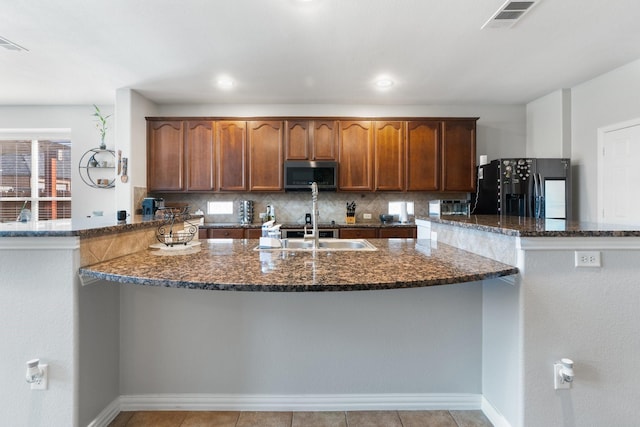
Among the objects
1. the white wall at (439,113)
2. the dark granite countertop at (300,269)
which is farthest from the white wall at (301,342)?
the white wall at (439,113)

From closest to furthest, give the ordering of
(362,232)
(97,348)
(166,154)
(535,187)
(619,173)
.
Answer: (97,348), (619,173), (535,187), (362,232), (166,154)

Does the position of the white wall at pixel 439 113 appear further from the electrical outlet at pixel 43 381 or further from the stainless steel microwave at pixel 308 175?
the electrical outlet at pixel 43 381

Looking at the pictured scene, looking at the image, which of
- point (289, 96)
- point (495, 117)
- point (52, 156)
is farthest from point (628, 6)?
point (52, 156)

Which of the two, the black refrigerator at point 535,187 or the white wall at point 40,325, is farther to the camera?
the black refrigerator at point 535,187

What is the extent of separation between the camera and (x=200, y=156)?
13.9 feet

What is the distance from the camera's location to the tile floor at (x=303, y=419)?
168cm

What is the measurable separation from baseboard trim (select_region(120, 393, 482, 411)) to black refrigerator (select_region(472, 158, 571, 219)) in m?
2.75

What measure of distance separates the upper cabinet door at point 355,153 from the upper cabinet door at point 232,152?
125cm

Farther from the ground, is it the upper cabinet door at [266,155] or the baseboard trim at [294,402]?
the upper cabinet door at [266,155]

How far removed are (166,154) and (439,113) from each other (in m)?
3.72

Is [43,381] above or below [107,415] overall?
above

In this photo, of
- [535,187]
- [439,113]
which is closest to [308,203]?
[439,113]

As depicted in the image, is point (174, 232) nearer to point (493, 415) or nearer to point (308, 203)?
point (493, 415)

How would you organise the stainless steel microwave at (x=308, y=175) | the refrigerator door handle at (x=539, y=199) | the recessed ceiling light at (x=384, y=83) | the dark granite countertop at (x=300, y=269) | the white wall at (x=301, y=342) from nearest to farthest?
the dark granite countertop at (x=300, y=269) < the white wall at (x=301, y=342) < the recessed ceiling light at (x=384, y=83) < the refrigerator door handle at (x=539, y=199) < the stainless steel microwave at (x=308, y=175)
